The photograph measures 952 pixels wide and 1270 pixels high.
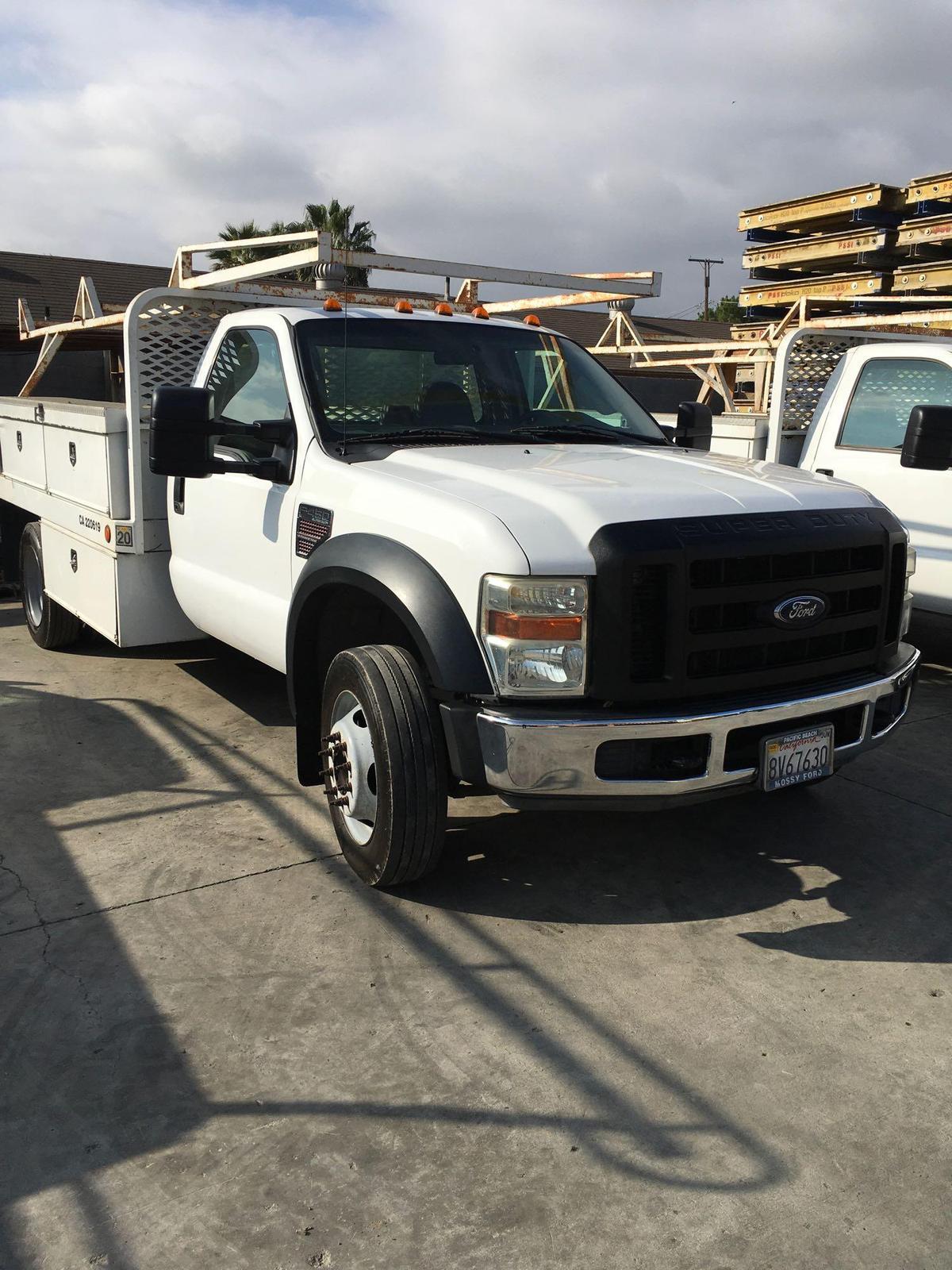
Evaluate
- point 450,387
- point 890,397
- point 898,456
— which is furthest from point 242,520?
point 890,397

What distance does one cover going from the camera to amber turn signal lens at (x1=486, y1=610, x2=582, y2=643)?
11.0 feet

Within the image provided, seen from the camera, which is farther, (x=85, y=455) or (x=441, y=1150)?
(x=85, y=455)

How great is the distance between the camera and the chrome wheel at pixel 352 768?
3.94m

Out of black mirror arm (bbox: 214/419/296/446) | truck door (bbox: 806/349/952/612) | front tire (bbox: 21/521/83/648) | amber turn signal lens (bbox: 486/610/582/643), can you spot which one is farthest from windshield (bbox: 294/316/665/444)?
front tire (bbox: 21/521/83/648)

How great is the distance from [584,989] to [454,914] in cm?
62

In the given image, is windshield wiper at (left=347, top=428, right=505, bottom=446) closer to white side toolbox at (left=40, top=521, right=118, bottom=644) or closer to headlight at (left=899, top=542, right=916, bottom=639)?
headlight at (left=899, top=542, right=916, bottom=639)

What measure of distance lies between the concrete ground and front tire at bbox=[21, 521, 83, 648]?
228cm

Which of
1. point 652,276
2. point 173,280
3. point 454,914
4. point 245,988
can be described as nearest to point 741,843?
point 454,914

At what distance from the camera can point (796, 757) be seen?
3.69 m

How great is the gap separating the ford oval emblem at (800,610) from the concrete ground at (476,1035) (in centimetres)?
104

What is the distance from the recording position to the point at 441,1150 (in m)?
2.71

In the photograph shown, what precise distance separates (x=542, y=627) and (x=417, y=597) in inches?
17.6

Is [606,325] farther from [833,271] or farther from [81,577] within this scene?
[81,577]

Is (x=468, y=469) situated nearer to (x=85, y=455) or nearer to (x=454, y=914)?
(x=454, y=914)
